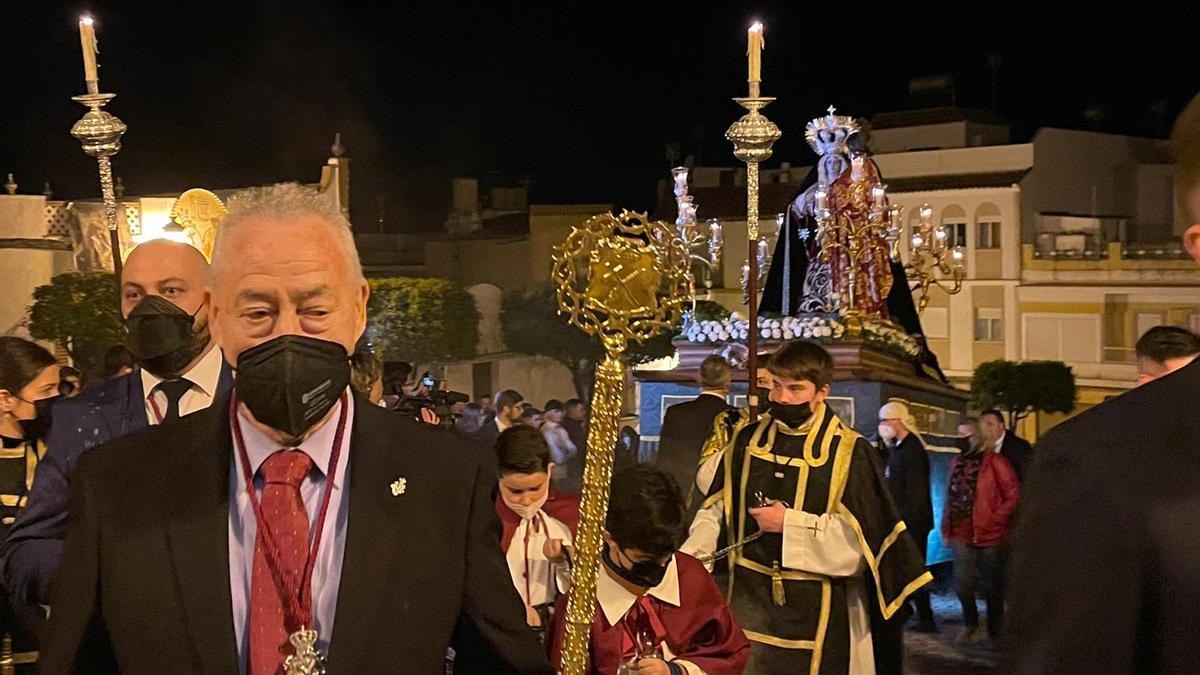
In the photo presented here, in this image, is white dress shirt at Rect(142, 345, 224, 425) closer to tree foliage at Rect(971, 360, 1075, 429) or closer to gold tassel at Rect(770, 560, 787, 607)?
gold tassel at Rect(770, 560, 787, 607)

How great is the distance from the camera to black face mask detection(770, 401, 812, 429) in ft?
21.8

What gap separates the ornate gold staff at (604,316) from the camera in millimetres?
3467

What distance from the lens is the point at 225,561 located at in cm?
286

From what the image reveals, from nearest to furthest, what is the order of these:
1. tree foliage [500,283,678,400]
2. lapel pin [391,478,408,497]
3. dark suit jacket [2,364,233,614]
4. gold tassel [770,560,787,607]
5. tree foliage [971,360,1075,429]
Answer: lapel pin [391,478,408,497]
dark suit jacket [2,364,233,614]
gold tassel [770,560,787,607]
tree foliage [971,360,1075,429]
tree foliage [500,283,678,400]

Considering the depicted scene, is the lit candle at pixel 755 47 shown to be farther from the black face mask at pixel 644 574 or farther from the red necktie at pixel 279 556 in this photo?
the red necktie at pixel 279 556

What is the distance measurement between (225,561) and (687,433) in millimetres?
7270

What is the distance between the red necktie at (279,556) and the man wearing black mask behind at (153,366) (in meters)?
1.25

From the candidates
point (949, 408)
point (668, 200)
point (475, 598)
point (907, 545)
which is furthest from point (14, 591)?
point (668, 200)

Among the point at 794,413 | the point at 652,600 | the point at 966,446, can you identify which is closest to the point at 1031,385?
the point at 966,446

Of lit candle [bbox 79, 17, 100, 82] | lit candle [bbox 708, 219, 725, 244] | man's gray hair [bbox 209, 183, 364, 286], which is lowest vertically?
man's gray hair [bbox 209, 183, 364, 286]

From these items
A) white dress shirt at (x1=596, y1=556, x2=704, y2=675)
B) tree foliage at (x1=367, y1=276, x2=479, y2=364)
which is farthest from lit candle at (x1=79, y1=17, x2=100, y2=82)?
tree foliage at (x1=367, y1=276, x2=479, y2=364)

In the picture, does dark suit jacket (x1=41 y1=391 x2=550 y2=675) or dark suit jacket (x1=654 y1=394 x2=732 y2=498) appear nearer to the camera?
dark suit jacket (x1=41 y1=391 x2=550 y2=675)

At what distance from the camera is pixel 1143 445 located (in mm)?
2002

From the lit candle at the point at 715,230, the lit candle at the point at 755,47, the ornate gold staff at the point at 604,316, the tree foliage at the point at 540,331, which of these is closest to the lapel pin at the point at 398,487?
the ornate gold staff at the point at 604,316
